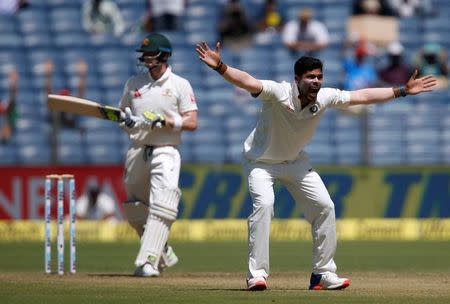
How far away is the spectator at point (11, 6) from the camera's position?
64.0ft

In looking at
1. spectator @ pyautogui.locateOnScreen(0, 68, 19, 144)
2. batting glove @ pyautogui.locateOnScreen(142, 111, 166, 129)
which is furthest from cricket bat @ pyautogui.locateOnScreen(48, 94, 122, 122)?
spectator @ pyautogui.locateOnScreen(0, 68, 19, 144)

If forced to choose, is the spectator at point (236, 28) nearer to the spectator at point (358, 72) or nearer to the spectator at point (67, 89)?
the spectator at point (358, 72)

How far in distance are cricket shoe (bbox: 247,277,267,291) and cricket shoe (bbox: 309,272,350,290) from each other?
1.45ft

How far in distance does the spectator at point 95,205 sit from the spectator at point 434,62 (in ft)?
16.2

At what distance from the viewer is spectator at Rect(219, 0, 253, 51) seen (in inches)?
716

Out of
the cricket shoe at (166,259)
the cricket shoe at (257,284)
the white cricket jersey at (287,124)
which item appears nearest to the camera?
the cricket shoe at (257,284)

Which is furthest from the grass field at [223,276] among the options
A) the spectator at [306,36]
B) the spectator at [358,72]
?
the spectator at [306,36]

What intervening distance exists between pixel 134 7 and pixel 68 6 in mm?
1155

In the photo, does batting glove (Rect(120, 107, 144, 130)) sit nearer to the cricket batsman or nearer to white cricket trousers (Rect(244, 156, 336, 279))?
the cricket batsman

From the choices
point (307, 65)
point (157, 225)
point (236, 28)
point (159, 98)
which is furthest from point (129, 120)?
point (236, 28)

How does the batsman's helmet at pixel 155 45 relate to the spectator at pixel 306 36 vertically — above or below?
below

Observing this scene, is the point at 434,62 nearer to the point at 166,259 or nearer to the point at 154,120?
the point at 166,259

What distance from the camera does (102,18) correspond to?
19.1 meters

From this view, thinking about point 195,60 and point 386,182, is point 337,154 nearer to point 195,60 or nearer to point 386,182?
point 386,182
